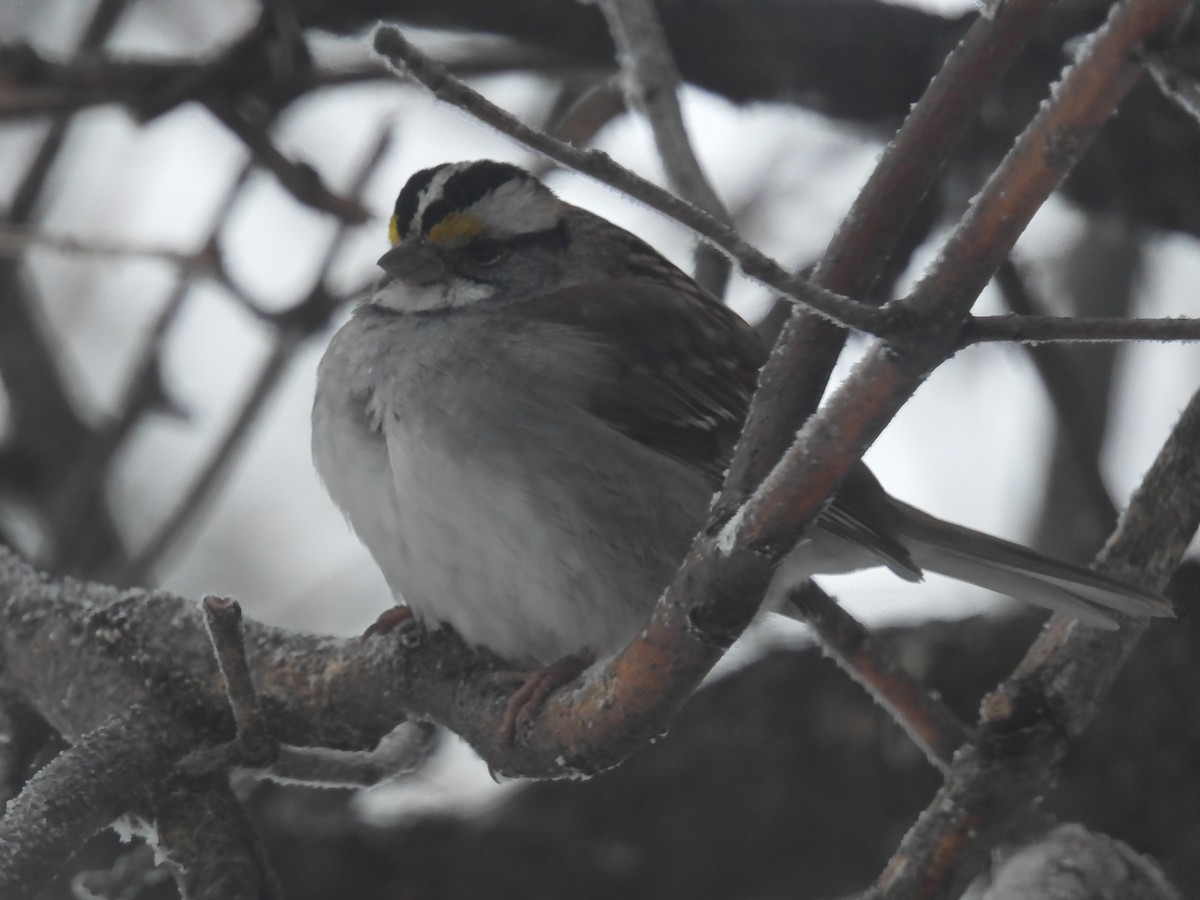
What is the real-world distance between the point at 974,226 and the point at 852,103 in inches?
99.2

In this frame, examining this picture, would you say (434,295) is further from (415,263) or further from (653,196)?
(653,196)

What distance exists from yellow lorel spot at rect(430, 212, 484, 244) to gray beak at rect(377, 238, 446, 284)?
3 centimetres

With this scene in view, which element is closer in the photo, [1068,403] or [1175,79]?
[1175,79]

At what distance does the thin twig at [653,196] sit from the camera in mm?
1521

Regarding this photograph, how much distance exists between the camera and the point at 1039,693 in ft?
8.46

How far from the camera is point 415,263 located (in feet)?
10.2

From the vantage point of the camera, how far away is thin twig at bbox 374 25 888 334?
1.52 m

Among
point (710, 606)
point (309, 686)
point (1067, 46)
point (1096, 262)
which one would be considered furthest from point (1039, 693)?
point (1096, 262)

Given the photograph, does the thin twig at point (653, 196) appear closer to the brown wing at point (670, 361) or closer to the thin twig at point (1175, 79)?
the thin twig at point (1175, 79)

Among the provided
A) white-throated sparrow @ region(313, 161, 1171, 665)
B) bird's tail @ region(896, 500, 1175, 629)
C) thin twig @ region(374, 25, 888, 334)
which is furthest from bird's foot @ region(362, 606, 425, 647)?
thin twig @ region(374, 25, 888, 334)

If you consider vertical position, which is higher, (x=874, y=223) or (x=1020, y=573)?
(x=874, y=223)

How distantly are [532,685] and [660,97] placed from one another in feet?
4.43

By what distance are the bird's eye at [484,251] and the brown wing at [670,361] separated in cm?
15

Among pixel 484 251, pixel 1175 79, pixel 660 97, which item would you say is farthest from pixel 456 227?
pixel 1175 79
